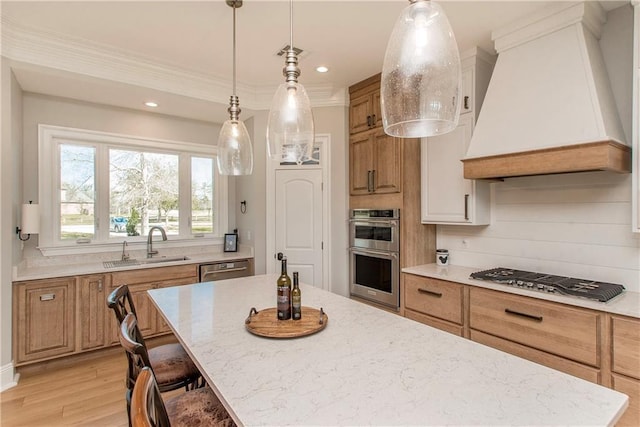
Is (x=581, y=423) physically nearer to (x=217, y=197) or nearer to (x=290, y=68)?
(x=290, y=68)

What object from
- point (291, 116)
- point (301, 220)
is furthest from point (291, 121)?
point (301, 220)

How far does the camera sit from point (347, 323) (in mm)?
1546

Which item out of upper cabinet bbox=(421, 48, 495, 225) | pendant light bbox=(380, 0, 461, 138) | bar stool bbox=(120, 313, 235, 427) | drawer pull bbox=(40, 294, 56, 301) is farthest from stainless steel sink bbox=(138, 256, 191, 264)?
pendant light bbox=(380, 0, 461, 138)

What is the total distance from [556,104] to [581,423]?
1.97 meters

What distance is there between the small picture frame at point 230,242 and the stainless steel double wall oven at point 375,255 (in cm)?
155

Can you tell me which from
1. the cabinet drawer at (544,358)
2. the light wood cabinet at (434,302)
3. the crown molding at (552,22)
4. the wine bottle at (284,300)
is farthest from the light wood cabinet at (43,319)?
the crown molding at (552,22)

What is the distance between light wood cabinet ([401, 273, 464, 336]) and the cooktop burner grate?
220 mm

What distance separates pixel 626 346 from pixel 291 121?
206cm

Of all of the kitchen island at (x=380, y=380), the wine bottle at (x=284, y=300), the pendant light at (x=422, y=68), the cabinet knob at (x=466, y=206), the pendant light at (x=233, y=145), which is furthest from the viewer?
the cabinet knob at (x=466, y=206)

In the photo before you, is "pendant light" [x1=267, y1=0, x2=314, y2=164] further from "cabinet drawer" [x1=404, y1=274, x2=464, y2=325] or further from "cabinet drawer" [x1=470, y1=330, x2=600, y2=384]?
"cabinet drawer" [x1=470, y1=330, x2=600, y2=384]

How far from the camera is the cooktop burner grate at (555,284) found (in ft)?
6.14

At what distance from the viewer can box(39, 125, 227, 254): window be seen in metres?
3.31

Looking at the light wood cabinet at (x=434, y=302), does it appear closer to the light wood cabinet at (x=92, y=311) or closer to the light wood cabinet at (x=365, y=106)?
the light wood cabinet at (x=365, y=106)

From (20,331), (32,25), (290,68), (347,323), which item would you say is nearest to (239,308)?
(347,323)
